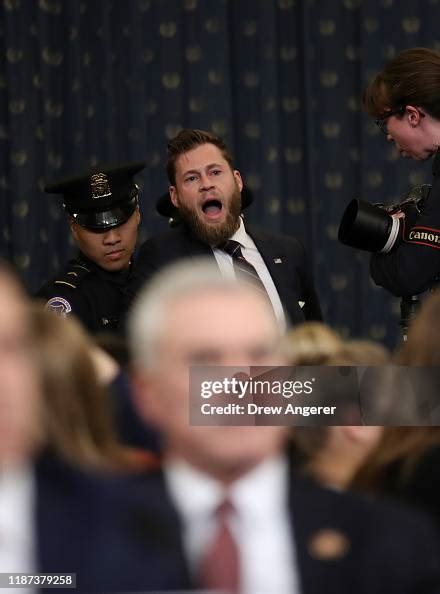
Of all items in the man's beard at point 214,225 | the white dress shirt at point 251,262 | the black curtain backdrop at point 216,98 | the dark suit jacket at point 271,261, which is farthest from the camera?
the black curtain backdrop at point 216,98

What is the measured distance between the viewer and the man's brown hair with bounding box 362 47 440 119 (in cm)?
169

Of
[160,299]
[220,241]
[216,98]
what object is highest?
[160,299]


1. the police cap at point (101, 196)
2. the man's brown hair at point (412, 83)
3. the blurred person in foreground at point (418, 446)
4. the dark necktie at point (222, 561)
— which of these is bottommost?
the dark necktie at point (222, 561)

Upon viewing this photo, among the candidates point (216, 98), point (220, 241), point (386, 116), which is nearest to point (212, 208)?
point (220, 241)

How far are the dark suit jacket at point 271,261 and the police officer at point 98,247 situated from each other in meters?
0.05

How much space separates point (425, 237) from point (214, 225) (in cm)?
36

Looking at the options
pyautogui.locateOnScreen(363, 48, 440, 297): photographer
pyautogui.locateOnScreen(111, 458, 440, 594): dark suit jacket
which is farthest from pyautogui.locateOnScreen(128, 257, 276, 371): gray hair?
pyautogui.locateOnScreen(363, 48, 440, 297): photographer

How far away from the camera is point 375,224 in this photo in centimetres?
163

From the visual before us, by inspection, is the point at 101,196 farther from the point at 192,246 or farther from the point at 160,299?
the point at 160,299

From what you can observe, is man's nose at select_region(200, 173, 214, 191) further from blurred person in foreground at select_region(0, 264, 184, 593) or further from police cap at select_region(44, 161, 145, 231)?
blurred person in foreground at select_region(0, 264, 184, 593)

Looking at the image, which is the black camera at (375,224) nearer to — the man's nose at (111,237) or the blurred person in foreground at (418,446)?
the man's nose at (111,237)

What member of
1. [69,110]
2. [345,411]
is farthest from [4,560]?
[69,110]

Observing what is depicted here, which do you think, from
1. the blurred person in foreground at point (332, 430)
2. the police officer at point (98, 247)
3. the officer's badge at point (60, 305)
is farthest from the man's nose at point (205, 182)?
the blurred person in foreground at point (332, 430)

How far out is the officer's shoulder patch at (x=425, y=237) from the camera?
1.59 metres
